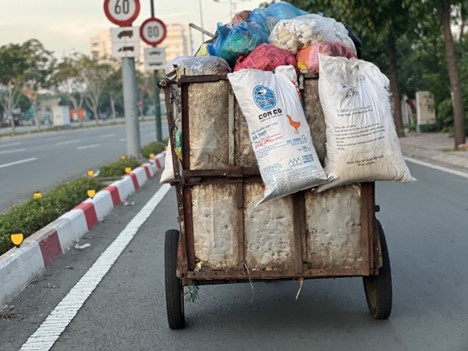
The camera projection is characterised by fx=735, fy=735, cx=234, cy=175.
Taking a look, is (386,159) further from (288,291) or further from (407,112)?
(407,112)

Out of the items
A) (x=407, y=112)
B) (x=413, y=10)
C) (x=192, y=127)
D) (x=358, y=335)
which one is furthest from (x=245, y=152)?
(x=407, y=112)

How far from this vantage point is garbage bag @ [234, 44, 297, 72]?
4.27 meters

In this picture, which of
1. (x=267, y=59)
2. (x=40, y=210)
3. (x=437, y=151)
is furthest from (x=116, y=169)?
(x=267, y=59)

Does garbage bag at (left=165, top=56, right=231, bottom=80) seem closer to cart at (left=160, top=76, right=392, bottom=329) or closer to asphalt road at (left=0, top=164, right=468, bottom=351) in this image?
cart at (left=160, top=76, right=392, bottom=329)

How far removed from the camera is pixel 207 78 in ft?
13.4

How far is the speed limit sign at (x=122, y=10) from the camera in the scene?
44.6 feet

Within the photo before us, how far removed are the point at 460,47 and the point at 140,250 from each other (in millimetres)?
Result: 21365

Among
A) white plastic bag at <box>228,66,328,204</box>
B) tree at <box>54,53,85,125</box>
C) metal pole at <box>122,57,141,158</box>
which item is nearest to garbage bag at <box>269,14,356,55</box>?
white plastic bag at <box>228,66,328,204</box>

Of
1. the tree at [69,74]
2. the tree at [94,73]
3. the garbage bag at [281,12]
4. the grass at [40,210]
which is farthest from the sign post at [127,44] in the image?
the tree at [94,73]

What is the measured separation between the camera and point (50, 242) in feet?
22.3

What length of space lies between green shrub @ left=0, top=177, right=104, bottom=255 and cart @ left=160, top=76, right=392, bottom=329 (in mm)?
2613

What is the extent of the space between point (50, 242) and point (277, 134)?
349cm

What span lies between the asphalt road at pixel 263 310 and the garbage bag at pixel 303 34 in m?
1.71

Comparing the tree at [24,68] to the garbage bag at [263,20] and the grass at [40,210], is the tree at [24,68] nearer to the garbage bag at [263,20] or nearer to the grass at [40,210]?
the grass at [40,210]
